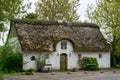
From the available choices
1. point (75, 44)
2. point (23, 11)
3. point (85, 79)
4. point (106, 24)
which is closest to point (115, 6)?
point (106, 24)

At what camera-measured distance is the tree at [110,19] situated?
46062 mm

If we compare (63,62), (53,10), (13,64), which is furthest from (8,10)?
(53,10)

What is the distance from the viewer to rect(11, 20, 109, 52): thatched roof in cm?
3994

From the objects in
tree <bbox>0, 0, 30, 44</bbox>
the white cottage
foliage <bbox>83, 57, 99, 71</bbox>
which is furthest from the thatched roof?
tree <bbox>0, 0, 30, 44</bbox>

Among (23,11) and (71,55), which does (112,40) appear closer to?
(71,55)

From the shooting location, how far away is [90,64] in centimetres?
4209

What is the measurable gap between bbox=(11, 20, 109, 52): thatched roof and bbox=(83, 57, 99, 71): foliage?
1277mm

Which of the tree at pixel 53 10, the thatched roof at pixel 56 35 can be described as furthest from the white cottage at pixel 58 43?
the tree at pixel 53 10

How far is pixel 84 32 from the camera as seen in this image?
46.1 m

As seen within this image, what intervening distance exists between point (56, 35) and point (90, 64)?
5.91m

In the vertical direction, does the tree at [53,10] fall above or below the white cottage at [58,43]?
above

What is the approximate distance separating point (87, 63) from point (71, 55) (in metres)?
2.37

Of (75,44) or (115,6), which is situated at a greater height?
(115,6)

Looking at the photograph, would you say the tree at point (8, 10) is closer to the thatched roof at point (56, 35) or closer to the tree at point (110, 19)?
the thatched roof at point (56, 35)
